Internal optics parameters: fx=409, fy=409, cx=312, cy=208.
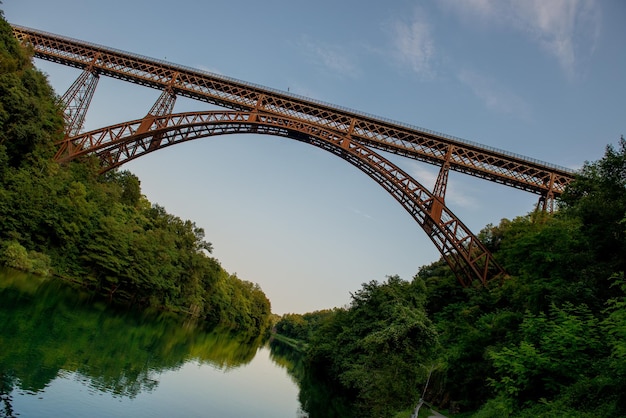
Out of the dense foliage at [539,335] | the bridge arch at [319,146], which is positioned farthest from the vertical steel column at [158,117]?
the dense foliage at [539,335]

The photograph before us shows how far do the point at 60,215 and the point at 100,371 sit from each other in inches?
858

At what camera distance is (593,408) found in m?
8.34

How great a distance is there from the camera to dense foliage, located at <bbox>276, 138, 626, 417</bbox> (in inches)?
367

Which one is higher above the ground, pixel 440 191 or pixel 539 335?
pixel 440 191

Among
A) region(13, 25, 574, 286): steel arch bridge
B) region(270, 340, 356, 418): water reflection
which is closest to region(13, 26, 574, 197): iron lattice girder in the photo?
region(13, 25, 574, 286): steel arch bridge

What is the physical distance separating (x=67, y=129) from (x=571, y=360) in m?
Result: 33.6

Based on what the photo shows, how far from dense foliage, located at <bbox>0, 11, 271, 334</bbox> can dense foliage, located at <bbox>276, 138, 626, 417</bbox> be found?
842 inches

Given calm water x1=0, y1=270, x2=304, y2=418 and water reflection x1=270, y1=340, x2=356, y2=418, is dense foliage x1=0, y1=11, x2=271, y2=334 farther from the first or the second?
water reflection x1=270, y1=340, x2=356, y2=418

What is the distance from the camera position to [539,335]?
1142 cm

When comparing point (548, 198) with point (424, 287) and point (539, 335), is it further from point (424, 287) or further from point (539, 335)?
point (539, 335)

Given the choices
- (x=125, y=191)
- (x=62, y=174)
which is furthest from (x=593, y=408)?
(x=125, y=191)

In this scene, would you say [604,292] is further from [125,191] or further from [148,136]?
[125,191]

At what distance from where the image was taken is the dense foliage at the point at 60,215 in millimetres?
25516

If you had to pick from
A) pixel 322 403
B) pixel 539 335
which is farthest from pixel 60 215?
pixel 539 335
